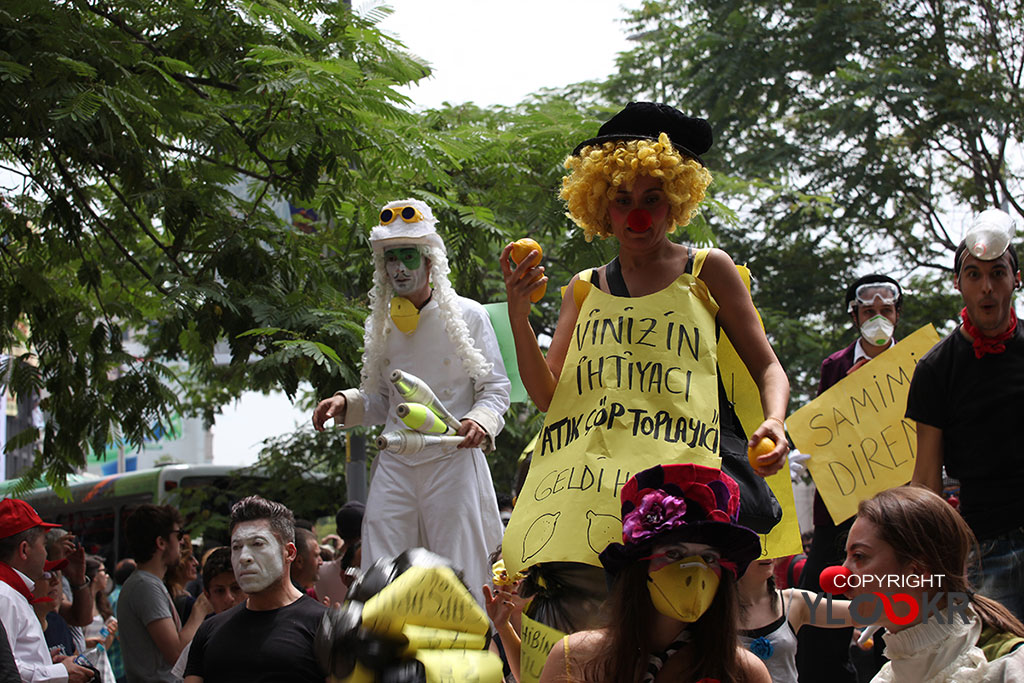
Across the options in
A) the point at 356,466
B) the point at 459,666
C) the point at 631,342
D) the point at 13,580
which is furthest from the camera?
the point at 356,466

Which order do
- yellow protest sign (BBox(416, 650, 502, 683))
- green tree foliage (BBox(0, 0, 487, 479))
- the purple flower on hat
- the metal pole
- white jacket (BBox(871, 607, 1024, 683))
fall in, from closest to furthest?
yellow protest sign (BBox(416, 650, 502, 683)) < the purple flower on hat < white jacket (BBox(871, 607, 1024, 683)) < green tree foliage (BBox(0, 0, 487, 479)) < the metal pole

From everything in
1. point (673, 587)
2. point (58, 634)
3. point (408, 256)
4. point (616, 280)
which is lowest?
point (58, 634)

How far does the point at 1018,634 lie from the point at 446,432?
2346mm

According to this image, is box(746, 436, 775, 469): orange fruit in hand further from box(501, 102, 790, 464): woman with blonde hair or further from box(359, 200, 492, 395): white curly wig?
box(359, 200, 492, 395): white curly wig

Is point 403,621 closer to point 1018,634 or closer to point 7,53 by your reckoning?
point 1018,634

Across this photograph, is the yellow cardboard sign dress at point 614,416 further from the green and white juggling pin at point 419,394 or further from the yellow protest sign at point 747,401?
the green and white juggling pin at point 419,394

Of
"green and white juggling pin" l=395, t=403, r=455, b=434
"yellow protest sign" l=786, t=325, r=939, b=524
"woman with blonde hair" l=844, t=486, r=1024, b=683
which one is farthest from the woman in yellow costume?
Result: "yellow protest sign" l=786, t=325, r=939, b=524

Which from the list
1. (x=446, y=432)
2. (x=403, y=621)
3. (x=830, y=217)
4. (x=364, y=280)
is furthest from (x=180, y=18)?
(x=830, y=217)

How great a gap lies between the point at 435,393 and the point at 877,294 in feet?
8.74

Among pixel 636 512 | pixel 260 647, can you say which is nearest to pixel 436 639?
pixel 636 512

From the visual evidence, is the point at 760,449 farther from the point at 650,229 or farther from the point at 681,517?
the point at 650,229

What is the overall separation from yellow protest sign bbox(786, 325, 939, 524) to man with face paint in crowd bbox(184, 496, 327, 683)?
260 centimetres

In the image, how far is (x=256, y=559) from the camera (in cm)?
490

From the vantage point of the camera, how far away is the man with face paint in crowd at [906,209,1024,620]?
Result: 3891mm
